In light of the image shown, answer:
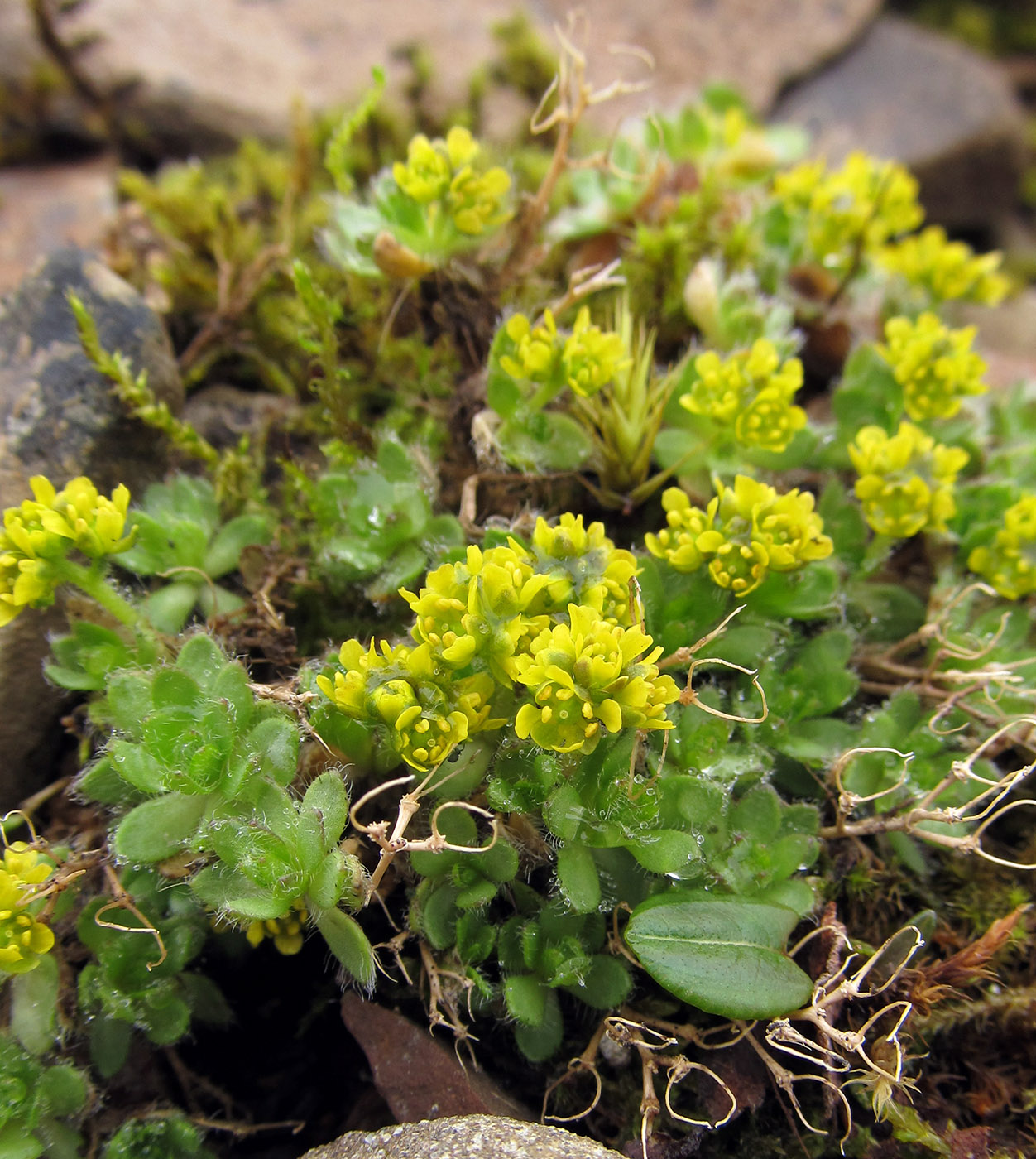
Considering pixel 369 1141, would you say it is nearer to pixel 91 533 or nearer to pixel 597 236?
pixel 91 533

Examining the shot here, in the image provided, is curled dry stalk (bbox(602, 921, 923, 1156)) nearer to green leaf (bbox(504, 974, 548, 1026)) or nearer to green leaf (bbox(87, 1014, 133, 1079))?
green leaf (bbox(504, 974, 548, 1026))

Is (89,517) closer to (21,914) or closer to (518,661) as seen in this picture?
(21,914)

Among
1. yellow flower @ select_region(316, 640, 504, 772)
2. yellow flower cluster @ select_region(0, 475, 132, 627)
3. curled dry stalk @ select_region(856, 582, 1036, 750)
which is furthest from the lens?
curled dry stalk @ select_region(856, 582, 1036, 750)

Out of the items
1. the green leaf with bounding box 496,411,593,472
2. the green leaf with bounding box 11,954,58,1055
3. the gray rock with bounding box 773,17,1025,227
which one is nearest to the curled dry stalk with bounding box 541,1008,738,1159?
the green leaf with bounding box 11,954,58,1055

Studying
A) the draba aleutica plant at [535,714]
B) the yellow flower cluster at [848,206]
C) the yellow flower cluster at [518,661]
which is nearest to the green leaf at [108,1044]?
the draba aleutica plant at [535,714]

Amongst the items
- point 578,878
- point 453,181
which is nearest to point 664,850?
point 578,878
